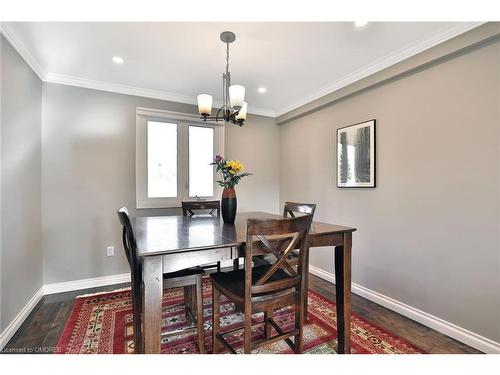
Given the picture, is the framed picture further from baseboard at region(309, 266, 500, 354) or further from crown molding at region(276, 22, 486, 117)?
baseboard at region(309, 266, 500, 354)

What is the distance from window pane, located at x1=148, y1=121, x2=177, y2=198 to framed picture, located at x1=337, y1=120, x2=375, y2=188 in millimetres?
2161

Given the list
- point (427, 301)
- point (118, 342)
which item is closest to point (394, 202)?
point (427, 301)

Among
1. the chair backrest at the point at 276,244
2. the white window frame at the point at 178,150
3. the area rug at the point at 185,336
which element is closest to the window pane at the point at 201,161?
the white window frame at the point at 178,150

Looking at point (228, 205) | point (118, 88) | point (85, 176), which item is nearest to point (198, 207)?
point (228, 205)

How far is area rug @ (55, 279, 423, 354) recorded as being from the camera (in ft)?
5.83

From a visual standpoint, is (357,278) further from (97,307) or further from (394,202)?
(97,307)

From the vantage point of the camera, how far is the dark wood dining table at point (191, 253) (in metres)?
1.25

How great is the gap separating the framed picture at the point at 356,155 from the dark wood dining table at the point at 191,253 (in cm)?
124

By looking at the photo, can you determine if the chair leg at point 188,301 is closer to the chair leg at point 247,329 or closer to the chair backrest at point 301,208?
the chair leg at point 247,329

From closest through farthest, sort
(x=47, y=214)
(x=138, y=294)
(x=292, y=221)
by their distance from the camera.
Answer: (x=292, y=221) → (x=138, y=294) → (x=47, y=214)

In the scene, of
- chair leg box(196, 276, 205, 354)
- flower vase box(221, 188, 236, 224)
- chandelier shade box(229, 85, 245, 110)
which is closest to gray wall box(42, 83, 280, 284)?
flower vase box(221, 188, 236, 224)

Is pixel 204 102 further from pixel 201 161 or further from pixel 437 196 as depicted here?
pixel 437 196
